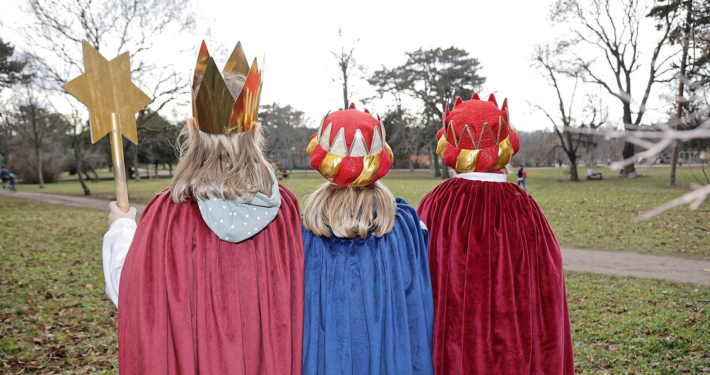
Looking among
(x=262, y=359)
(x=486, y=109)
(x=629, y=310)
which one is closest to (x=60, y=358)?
(x=262, y=359)

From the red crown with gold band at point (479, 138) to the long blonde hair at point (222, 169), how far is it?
1346 mm

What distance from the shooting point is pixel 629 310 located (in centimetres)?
579

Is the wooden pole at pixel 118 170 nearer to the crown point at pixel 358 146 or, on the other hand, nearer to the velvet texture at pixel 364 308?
the velvet texture at pixel 364 308

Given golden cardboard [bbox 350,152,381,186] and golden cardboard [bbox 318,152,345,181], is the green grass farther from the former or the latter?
golden cardboard [bbox 318,152,345,181]

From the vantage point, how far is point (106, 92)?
7.83 feet

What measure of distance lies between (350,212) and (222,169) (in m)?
0.72

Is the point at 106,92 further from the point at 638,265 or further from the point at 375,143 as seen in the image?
the point at 638,265

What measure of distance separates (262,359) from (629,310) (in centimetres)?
550

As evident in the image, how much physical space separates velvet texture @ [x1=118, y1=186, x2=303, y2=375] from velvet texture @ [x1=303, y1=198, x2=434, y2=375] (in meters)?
0.20

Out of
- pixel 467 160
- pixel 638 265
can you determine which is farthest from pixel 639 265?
pixel 467 160

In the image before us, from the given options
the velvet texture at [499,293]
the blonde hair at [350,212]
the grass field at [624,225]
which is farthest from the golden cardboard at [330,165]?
the grass field at [624,225]

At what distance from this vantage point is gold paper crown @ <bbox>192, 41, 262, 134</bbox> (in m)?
2.09

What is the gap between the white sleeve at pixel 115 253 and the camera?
2266 mm

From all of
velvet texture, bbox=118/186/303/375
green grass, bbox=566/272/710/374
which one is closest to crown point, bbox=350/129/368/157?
velvet texture, bbox=118/186/303/375
